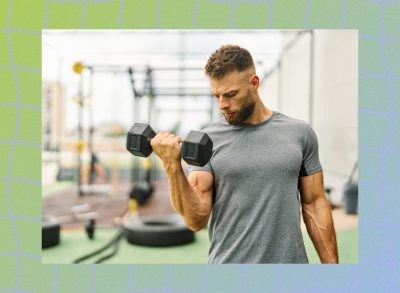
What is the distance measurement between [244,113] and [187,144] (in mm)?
239

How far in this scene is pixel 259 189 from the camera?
1.32 m

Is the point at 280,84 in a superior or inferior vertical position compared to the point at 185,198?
superior

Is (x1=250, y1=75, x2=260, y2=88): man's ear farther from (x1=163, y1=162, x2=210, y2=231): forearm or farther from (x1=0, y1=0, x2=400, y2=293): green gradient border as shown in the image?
(x1=163, y1=162, x2=210, y2=231): forearm

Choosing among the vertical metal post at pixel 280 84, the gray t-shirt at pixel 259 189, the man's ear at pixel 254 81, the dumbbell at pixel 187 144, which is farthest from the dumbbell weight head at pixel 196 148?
the vertical metal post at pixel 280 84

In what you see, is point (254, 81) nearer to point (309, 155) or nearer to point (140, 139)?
point (309, 155)

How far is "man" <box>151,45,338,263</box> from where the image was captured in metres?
1.32

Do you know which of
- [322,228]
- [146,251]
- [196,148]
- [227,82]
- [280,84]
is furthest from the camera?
[280,84]

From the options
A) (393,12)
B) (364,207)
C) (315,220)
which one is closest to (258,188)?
(315,220)

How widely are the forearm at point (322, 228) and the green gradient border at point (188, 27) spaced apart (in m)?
0.06

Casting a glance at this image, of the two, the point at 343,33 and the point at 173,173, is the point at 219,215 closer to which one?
the point at 173,173

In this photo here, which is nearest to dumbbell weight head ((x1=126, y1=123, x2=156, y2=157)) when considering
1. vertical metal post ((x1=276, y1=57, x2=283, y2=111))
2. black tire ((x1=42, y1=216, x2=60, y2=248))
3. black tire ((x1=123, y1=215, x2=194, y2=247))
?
black tire ((x1=123, y1=215, x2=194, y2=247))

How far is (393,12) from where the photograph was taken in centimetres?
148

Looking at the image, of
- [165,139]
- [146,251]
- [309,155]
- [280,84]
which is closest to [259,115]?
[309,155]

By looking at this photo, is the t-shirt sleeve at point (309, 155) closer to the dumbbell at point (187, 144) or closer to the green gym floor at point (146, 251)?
the dumbbell at point (187, 144)
